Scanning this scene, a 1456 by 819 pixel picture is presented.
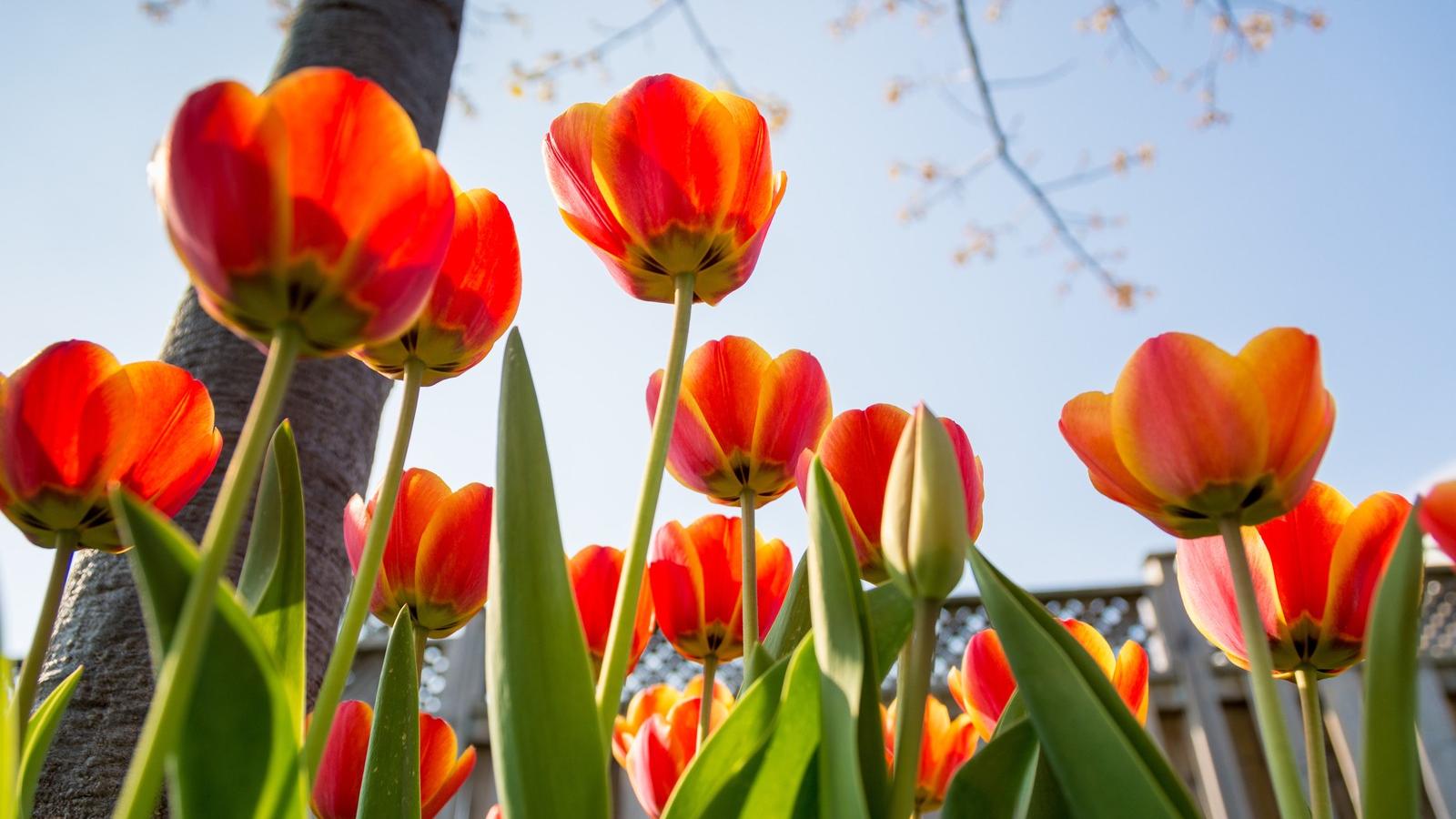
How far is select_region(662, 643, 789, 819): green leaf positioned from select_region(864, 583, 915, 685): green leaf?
0.18ft

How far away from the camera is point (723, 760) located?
14.0 inches

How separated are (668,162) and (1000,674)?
1.08ft

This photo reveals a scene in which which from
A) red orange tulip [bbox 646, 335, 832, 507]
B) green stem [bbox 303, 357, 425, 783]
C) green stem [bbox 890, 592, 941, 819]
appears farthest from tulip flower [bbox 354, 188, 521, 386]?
green stem [bbox 890, 592, 941, 819]

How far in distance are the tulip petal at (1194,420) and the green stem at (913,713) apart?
0.11m

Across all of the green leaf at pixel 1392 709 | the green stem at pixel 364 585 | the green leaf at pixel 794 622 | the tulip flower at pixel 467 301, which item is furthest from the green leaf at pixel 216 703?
the green leaf at pixel 1392 709

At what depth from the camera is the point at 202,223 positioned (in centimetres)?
28

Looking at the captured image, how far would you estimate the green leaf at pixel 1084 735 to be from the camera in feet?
1.06

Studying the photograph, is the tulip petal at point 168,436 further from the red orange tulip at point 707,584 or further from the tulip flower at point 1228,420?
the tulip flower at point 1228,420

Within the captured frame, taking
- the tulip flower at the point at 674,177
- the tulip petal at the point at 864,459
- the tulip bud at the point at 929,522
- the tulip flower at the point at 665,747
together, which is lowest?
the tulip flower at the point at 665,747

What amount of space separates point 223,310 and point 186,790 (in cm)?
15

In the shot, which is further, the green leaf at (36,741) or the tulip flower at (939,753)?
the tulip flower at (939,753)

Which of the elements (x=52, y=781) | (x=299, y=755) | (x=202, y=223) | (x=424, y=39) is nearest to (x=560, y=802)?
(x=299, y=755)

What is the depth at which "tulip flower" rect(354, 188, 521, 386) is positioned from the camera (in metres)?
0.42

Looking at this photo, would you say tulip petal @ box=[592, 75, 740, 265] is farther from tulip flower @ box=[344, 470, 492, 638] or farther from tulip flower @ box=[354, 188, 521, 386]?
tulip flower @ box=[344, 470, 492, 638]
